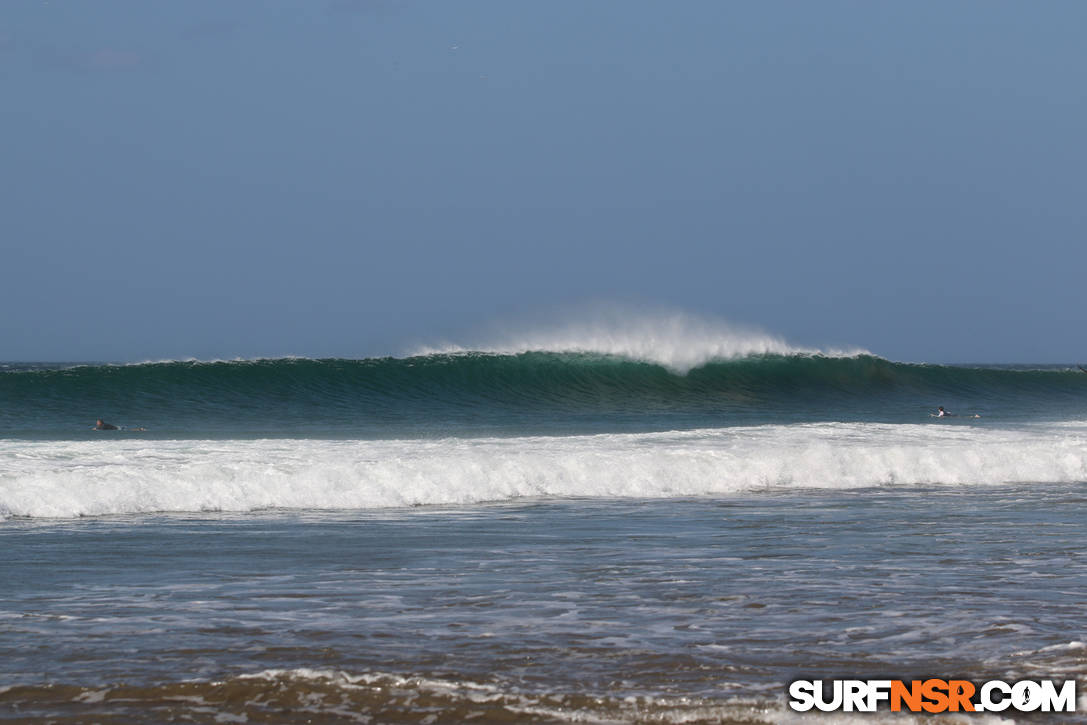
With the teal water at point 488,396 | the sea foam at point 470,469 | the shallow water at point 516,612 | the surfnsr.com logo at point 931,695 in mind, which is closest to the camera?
the surfnsr.com logo at point 931,695

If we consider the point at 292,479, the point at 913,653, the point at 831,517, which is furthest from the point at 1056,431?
the point at 913,653

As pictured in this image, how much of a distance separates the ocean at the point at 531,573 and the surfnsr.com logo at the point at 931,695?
0.09 metres

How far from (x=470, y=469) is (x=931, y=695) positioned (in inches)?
303

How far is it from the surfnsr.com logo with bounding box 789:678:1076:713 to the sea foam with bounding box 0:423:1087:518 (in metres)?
6.70

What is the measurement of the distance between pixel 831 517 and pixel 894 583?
3.23 meters

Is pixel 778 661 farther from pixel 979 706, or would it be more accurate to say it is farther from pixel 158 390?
pixel 158 390

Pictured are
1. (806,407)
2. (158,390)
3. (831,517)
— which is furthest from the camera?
(806,407)

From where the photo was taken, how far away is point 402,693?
4145 millimetres

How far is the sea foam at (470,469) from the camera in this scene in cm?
986

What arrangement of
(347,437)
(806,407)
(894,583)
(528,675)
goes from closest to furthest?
1. (528,675)
2. (894,583)
3. (347,437)
4. (806,407)

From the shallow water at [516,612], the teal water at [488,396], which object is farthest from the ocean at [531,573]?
the teal water at [488,396]

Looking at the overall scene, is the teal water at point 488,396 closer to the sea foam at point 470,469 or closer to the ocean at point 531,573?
the ocean at point 531,573

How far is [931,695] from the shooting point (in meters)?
4.08

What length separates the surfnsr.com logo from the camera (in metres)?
3.98
